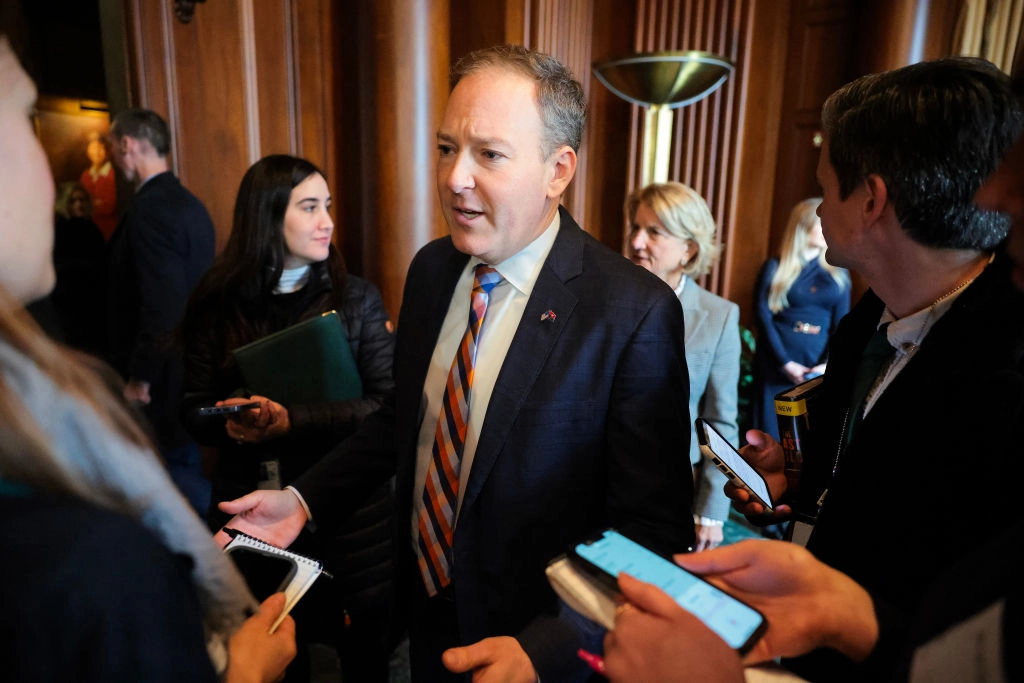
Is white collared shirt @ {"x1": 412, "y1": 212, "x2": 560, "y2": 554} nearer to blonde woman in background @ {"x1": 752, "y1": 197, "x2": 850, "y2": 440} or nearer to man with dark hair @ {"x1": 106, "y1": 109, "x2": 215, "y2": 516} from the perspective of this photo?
man with dark hair @ {"x1": 106, "y1": 109, "x2": 215, "y2": 516}

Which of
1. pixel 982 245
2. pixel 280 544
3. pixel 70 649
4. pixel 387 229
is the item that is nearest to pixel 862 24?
pixel 387 229

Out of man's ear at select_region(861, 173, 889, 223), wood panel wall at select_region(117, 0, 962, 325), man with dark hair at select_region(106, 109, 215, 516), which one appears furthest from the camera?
wood panel wall at select_region(117, 0, 962, 325)

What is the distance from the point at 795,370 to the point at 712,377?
170 cm

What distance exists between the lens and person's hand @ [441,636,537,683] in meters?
1.01

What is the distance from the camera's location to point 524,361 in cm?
124

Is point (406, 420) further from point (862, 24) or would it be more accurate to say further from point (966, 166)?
point (862, 24)

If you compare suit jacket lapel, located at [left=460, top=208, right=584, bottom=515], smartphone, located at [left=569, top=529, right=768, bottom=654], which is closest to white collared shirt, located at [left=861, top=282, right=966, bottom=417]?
smartphone, located at [left=569, top=529, right=768, bottom=654]

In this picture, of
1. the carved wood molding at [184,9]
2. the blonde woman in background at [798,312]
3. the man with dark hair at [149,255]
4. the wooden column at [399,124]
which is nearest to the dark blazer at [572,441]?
the man with dark hair at [149,255]

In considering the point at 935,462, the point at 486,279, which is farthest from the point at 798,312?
the point at 935,462

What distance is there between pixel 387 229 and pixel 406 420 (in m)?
2.20

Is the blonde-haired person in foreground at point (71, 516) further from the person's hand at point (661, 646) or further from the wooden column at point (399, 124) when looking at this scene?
the wooden column at point (399, 124)

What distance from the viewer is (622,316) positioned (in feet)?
4.03

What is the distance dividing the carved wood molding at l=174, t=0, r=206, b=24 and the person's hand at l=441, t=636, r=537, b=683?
3228mm

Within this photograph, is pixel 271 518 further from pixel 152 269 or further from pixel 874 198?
pixel 152 269
